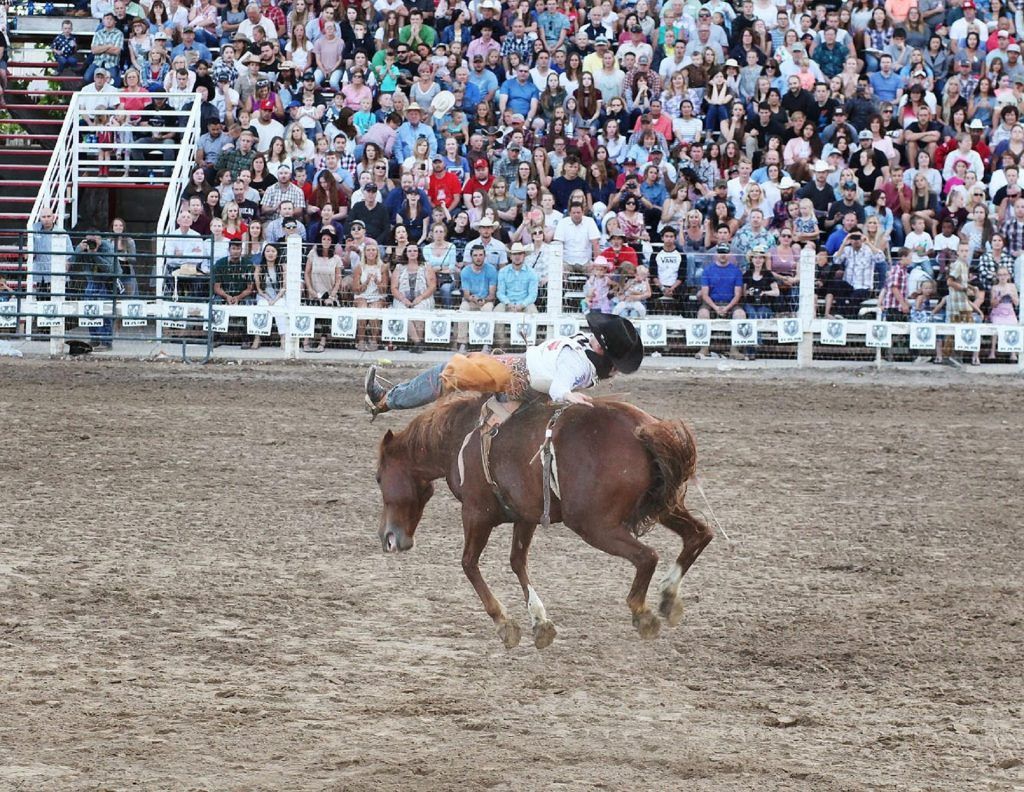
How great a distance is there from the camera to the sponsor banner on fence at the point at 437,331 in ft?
55.1

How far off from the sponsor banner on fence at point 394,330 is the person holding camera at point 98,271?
10.4ft

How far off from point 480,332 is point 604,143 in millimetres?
3545

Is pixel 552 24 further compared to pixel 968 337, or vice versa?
pixel 552 24

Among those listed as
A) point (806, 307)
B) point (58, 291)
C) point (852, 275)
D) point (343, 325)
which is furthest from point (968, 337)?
point (58, 291)

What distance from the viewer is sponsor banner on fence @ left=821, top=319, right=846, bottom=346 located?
16.7m

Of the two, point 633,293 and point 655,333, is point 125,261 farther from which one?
point 655,333

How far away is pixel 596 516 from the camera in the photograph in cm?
598

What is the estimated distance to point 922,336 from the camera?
657 inches

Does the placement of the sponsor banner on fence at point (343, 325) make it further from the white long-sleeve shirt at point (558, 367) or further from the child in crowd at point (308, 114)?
the white long-sleeve shirt at point (558, 367)

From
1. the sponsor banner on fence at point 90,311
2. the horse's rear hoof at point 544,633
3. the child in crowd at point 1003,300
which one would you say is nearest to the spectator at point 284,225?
the sponsor banner on fence at point 90,311

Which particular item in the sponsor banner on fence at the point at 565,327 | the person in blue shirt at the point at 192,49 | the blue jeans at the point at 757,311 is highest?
the person in blue shirt at the point at 192,49

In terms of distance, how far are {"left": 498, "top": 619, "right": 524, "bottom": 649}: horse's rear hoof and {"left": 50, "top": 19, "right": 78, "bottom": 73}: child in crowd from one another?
57.5ft

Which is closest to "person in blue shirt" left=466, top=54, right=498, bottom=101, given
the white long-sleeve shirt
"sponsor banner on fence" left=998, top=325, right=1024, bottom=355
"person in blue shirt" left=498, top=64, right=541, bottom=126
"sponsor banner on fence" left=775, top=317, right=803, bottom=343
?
"person in blue shirt" left=498, top=64, right=541, bottom=126

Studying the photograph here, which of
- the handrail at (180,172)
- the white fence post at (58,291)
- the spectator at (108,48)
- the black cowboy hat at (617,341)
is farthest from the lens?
the spectator at (108,48)
